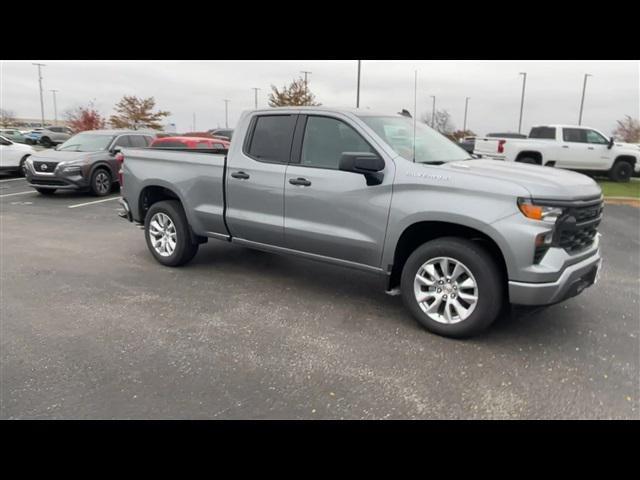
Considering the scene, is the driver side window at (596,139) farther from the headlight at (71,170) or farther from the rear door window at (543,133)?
the headlight at (71,170)

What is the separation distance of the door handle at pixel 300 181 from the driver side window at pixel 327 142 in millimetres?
161

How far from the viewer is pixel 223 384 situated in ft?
10.2

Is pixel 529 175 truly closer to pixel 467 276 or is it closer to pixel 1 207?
pixel 467 276

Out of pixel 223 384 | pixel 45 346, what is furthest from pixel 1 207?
pixel 223 384

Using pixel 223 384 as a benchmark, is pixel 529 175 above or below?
above

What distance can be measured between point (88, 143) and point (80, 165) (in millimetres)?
1231

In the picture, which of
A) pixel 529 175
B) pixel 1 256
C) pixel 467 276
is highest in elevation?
pixel 529 175

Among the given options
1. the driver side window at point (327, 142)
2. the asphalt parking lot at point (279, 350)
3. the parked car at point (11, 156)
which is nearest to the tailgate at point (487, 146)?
the asphalt parking lot at point (279, 350)

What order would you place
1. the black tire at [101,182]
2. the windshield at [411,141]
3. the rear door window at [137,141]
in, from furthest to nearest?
the rear door window at [137,141], the black tire at [101,182], the windshield at [411,141]

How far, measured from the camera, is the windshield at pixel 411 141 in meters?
4.21

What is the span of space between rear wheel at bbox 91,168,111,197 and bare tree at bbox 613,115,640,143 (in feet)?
160
